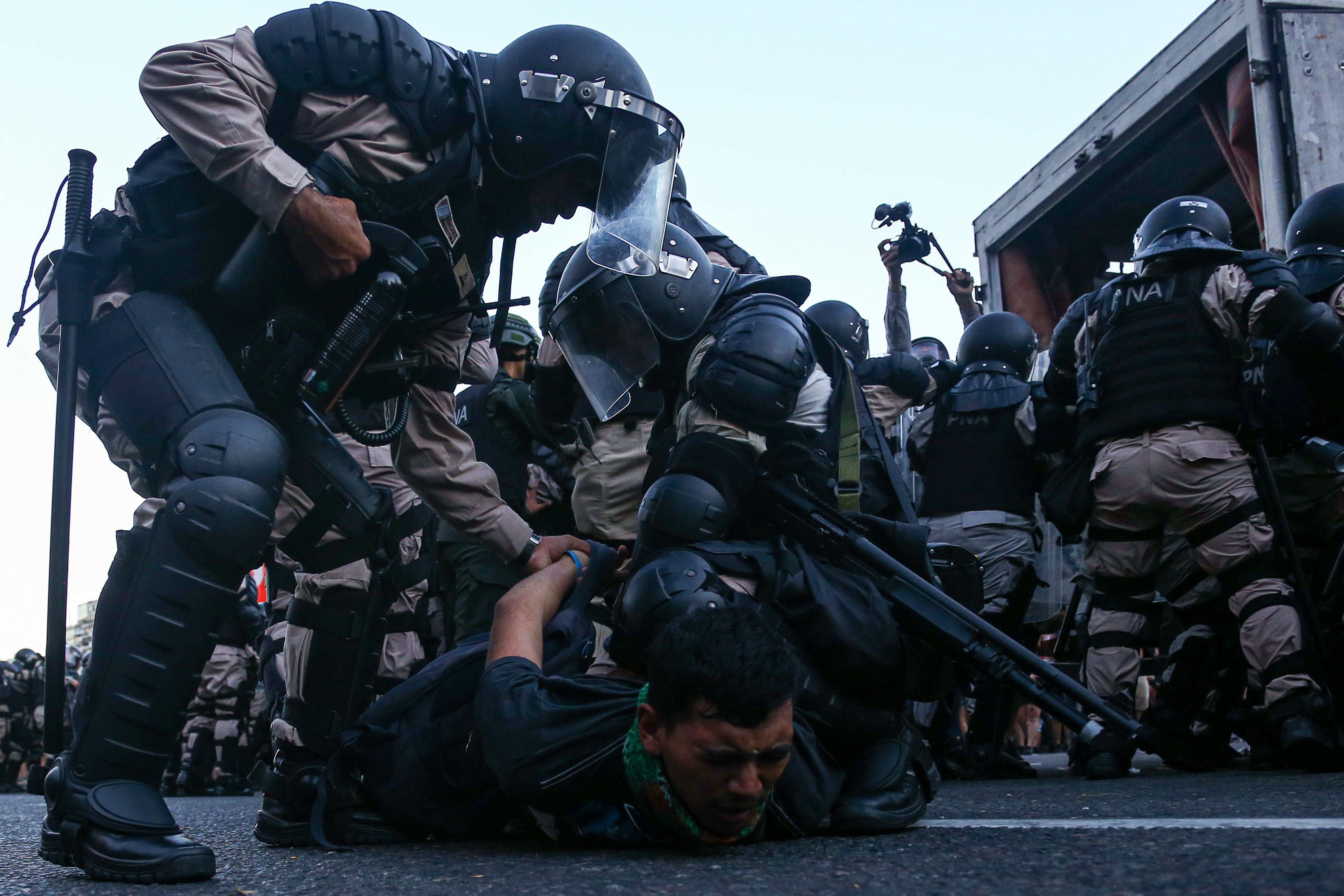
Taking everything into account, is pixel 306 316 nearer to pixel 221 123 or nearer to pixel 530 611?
pixel 221 123

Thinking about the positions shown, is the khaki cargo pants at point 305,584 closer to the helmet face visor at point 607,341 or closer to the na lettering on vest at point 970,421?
the helmet face visor at point 607,341

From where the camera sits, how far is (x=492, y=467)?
187 inches

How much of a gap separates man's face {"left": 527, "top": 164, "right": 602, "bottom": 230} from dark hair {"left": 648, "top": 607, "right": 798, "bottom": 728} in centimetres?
125

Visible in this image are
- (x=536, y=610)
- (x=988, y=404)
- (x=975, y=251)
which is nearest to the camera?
(x=536, y=610)

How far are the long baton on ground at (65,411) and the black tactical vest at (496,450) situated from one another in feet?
9.32

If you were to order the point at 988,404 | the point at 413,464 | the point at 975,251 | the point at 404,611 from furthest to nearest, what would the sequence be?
1. the point at 975,251
2. the point at 988,404
3. the point at 404,611
4. the point at 413,464

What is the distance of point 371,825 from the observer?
7.47 ft

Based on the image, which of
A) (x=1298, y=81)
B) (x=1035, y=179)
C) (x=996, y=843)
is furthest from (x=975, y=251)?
(x=996, y=843)

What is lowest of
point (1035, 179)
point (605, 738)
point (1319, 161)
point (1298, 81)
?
point (605, 738)

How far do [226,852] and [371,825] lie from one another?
0.93ft

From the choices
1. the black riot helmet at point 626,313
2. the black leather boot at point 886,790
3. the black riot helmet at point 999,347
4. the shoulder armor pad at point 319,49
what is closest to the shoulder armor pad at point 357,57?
the shoulder armor pad at point 319,49

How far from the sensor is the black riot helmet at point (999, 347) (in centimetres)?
524

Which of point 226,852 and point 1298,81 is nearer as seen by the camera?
point 226,852

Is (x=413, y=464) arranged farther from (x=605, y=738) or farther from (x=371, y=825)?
(x=605, y=738)
